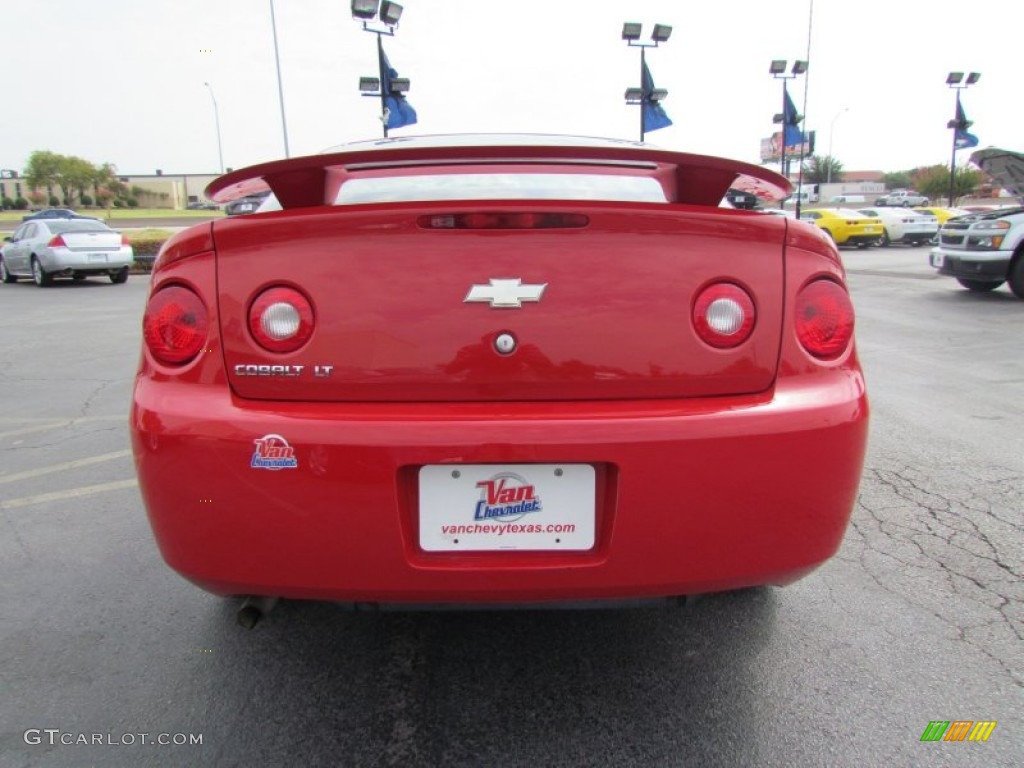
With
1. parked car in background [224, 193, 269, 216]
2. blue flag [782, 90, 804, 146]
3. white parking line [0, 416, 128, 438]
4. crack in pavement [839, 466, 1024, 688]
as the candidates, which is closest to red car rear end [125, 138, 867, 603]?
parked car in background [224, 193, 269, 216]

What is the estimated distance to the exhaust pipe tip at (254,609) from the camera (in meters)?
1.86

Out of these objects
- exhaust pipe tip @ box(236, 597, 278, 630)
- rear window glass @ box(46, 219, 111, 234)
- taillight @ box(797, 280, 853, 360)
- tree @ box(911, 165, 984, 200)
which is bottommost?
exhaust pipe tip @ box(236, 597, 278, 630)

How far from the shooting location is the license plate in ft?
5.34

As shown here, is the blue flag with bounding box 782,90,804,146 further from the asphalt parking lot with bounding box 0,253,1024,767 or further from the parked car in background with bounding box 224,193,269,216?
the parked car in background with bounding box 224,193,269,216

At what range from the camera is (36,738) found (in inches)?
74.3

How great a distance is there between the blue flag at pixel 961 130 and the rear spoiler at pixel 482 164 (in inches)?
1528

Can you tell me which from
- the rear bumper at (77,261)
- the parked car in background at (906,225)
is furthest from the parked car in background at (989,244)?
the rear bumper at (77,261)

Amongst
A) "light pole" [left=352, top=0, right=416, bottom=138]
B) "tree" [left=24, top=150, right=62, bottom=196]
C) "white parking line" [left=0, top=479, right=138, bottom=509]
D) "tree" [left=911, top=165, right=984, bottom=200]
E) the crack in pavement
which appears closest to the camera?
the crack in pavement

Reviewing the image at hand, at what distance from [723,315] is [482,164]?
0.76 m

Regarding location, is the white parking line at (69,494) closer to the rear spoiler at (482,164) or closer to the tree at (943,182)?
the rear spoiler at (482,164)

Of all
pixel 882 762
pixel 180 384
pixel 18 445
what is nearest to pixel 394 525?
A: pixel 180 384

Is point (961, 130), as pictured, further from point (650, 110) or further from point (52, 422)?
point (52, 422)

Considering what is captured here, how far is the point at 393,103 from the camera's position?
51.9 ft

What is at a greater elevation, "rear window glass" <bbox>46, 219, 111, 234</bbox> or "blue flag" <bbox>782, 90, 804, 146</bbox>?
"blue flag" <bbox>782, 90, 804, 146</bbox>
